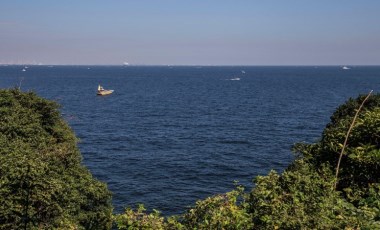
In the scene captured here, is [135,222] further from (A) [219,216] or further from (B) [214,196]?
(B) [214,196]

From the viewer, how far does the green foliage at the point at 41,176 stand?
2002cm

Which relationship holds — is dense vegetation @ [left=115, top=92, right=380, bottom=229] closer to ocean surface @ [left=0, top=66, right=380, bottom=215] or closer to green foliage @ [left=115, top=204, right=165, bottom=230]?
green foliage @ [left=115, top=204, right=165, bottom=230]

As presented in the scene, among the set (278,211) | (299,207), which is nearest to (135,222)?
(278,211)

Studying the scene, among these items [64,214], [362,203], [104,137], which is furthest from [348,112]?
Result: [104,137]

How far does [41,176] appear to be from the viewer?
21.2m

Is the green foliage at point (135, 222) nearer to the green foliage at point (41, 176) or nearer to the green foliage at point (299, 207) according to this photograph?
the green foliage at point (299, 207)

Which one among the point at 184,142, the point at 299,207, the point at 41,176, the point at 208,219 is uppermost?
the point at 299,207

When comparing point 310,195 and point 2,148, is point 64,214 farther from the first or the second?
point 310,195

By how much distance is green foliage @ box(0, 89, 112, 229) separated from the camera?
20.0 m

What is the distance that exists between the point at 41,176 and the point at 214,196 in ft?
40.2

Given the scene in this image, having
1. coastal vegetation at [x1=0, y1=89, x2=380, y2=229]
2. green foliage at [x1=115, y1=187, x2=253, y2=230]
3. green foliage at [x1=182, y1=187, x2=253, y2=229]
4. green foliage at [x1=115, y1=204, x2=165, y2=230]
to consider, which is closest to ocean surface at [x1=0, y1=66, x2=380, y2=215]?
coastal vegetation at [x1=0, y1=89, x2=380, y2=229]

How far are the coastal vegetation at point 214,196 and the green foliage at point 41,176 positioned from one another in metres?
0.05

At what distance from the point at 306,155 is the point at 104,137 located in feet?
190

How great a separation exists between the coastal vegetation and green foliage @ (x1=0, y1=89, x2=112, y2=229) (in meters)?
0.05
